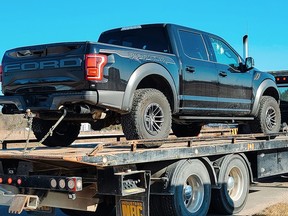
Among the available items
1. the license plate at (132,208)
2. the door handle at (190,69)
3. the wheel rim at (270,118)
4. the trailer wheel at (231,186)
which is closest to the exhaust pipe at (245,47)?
the wheel rim at (270,118)

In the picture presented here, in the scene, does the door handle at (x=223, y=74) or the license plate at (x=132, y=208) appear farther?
the door handle at (x=223, y=74)

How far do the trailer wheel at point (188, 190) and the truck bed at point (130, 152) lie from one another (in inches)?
6.5

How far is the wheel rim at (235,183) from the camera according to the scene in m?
7.11

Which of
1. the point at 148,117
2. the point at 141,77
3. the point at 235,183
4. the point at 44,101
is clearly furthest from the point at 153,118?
the point at 235,183

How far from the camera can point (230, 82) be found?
24.4ft

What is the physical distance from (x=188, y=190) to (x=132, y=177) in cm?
125

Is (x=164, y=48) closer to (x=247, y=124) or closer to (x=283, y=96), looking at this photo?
(x=247, y=124)

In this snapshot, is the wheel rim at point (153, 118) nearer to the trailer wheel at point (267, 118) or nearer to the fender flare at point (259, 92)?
the fender flare at point (259, 92)

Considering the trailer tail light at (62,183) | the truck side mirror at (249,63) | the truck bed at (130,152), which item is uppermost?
the truck side mirror at (249,63)

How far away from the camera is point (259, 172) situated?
7.81 m

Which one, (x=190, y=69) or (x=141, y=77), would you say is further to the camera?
(x=190, y=69)

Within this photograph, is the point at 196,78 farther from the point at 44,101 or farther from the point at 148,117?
the point at 44,101

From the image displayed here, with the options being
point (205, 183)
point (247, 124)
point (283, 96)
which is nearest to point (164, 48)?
point (205, 183)

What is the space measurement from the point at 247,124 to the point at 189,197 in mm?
2723
